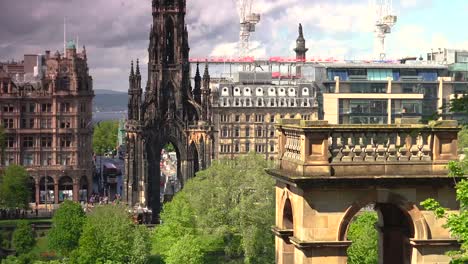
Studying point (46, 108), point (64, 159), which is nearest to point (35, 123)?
point (46, 108)

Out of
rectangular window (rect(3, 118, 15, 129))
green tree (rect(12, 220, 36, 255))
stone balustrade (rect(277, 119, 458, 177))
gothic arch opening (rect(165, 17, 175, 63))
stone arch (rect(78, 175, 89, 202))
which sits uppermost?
gothic arch opening (rect(165, 17, 175, 63))

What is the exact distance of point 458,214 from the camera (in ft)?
81.7

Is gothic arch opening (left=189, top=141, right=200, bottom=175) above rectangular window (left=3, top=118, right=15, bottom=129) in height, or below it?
below

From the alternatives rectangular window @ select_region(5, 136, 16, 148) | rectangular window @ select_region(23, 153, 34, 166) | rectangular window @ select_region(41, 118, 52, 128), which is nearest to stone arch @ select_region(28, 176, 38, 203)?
rectangular window @ select_region(23, 153, 34, 166)

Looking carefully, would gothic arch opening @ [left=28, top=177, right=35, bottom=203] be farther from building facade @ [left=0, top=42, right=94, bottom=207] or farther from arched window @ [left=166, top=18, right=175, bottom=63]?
arched window @ [left=166, top=18, right=175, bottom=63]

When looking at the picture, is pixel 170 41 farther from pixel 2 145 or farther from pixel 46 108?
pixel 2 145

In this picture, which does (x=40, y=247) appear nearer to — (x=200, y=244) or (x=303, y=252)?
(x=200, y=244)

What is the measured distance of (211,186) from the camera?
4338 inches

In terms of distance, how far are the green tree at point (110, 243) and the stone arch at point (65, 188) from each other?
75264mm

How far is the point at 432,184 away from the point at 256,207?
7339cm

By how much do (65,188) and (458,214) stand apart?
167 meters

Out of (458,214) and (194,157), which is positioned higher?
(458,214)

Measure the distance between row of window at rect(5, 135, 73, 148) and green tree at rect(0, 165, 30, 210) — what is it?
664 inches

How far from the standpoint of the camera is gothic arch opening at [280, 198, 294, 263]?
26703 millimetres
